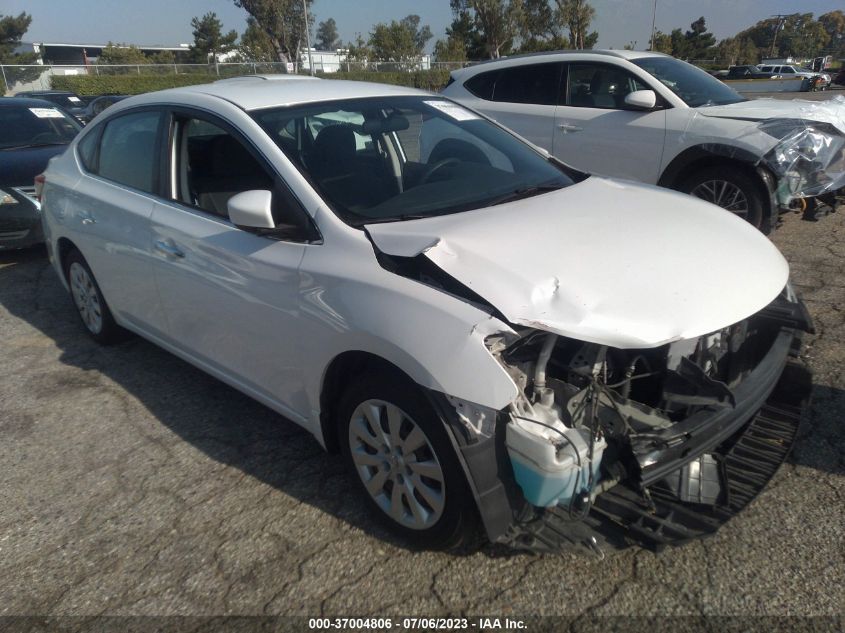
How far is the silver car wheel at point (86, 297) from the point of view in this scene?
4.49 meters

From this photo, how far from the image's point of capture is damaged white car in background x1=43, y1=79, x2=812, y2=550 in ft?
7.18

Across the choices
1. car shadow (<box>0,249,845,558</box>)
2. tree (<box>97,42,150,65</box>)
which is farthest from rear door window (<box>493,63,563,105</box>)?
tree (<box>97,42,150,65</box>)

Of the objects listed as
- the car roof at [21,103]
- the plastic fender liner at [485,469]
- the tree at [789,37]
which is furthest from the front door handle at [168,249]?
the tree at [789,37]

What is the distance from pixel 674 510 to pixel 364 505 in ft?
4.11

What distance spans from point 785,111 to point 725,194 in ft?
2.90

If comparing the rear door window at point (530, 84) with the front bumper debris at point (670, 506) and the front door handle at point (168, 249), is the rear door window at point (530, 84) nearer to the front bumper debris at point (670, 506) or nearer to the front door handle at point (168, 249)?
the front door handle at point (168, 249)

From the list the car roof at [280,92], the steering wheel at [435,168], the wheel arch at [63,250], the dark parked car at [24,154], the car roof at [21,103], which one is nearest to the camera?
the steering wheel at [435,168]

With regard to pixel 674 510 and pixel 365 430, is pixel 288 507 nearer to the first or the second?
pixel 365 430

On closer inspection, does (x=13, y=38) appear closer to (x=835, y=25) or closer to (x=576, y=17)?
(x=576, y=17)

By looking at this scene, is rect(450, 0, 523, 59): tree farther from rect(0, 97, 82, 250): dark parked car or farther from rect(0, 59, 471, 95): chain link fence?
rect(0, 97, 82, 250): dark parked car

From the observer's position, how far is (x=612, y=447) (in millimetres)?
2240

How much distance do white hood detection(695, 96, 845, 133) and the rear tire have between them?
17.2 ft

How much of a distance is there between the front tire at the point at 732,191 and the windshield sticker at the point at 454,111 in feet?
9.30

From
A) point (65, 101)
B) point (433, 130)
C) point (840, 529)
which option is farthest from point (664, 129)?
point (65, 101)
